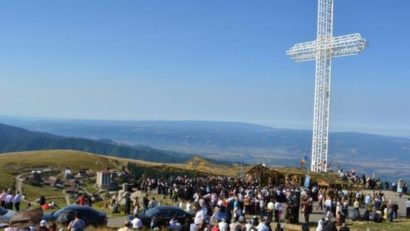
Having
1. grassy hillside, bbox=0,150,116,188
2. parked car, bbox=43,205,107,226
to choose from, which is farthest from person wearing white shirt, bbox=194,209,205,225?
grassy hillside, bbox=0,150,116,188

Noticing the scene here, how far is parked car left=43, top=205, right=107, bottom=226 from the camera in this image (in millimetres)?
27281

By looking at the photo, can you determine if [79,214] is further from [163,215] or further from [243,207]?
[243,207]

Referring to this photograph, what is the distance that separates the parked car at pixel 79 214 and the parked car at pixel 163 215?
5.00 feet

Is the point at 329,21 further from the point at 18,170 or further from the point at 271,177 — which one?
the point at 18,170

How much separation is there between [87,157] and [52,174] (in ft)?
39.8

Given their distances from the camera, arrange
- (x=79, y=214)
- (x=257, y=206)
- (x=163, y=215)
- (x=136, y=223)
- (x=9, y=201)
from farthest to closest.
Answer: (x=257, y=206) < (x=9, y=201) < (x=163, y=215) < (x=79, y=214) < (x=136, y=223)

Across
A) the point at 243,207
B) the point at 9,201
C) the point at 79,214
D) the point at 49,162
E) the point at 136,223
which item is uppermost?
the point at 79,214

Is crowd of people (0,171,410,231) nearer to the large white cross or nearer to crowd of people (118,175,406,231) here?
crowd of people (118,175,406,231)

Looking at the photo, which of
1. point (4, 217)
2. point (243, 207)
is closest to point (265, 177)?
point (243, 207)

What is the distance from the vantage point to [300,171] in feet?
214

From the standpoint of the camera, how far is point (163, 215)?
29.2 metres

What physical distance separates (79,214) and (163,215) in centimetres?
393

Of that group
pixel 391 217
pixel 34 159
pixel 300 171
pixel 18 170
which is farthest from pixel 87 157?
pixel 391 217

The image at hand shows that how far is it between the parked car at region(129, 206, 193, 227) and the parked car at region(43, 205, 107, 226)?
153 cm
